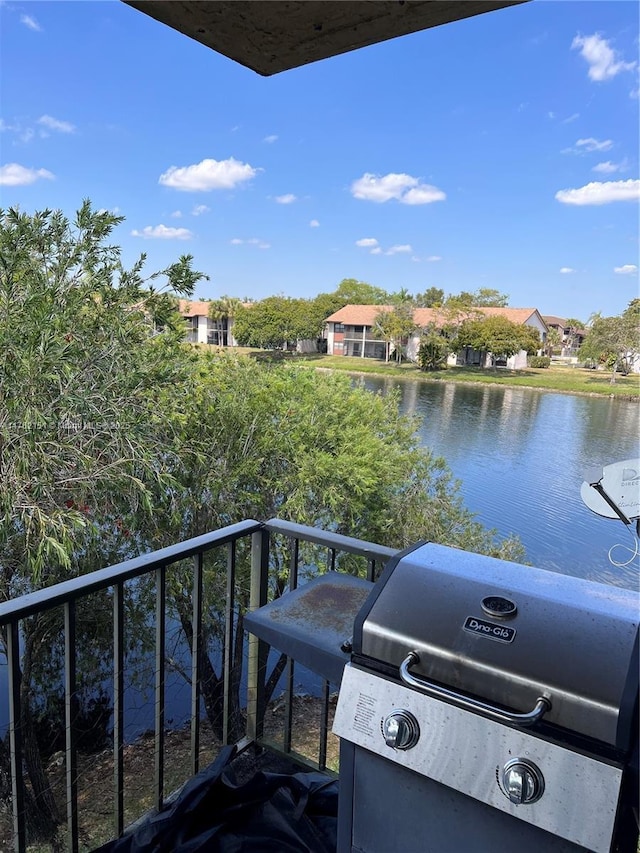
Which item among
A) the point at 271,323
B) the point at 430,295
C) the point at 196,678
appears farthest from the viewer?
the point at 430,295

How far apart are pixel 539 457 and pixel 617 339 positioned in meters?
5.75

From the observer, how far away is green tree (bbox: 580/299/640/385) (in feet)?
52.5

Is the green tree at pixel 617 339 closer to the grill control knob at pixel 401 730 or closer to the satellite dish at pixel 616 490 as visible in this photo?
the satellite dish at pixel 616 490

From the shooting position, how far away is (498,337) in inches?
1157

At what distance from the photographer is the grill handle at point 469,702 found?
0.80 metres

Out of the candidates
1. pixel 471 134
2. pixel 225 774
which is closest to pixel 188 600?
pixel 225 774

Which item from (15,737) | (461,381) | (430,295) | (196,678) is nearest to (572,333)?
(430,295)

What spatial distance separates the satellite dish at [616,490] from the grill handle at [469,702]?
2.25 metres

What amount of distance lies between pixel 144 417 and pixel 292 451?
6.85ft

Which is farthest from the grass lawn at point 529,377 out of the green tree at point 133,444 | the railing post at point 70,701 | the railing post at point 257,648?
the railing post at point 70,701

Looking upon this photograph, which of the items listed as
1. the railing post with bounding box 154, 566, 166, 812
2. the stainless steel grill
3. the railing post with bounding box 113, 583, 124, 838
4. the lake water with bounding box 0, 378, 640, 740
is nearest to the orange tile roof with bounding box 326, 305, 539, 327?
the lake water with bounding box 0, 378, 640, 740

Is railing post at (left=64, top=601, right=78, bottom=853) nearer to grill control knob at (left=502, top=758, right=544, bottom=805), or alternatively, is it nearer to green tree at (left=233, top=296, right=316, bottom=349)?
grill control knob at (left=502, top=758, right=544, bottom=805)

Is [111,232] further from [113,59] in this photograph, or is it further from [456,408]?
[456,408]

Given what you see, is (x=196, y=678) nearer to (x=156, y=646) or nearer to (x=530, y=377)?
(x=156, y=646)
